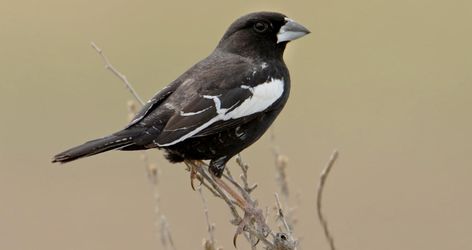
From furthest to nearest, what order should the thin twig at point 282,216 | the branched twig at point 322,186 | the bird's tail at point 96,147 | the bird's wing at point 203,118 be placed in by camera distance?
the bird's wing at point 203,118
the bird's tail at point 96,147
the thin twig at point 282,216
the branched twig at point 322,186

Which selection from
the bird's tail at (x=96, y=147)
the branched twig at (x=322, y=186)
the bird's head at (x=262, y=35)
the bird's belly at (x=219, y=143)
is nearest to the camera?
the branched twig at (x=322, y=186)

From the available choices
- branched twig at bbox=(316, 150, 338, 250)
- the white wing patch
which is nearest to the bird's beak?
the white wing patch

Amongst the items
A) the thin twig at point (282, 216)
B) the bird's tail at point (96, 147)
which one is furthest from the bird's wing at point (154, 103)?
the thin twig at point (282, 216)

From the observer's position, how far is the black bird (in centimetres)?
519

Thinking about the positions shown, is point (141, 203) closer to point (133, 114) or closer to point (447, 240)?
point (447, 240)

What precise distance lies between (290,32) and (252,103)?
2.53 ft

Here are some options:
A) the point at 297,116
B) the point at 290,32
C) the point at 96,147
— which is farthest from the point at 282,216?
the point at 297,116

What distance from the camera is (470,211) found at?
944 cm

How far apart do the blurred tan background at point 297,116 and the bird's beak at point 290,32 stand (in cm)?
20

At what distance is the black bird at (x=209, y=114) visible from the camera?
5.19 meters

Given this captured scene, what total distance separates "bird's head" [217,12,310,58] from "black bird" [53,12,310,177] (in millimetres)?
177

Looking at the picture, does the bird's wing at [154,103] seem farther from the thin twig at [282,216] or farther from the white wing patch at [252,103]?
the thin twig at [282,216]

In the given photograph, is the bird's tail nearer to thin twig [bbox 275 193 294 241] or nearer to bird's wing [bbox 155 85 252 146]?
bird's wing [bbox 155 85 252 146]

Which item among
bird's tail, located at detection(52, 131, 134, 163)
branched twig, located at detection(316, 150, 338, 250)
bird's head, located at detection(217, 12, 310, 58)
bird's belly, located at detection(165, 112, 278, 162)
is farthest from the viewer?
bird's head, located at detection(217, 12, 310, 58)
